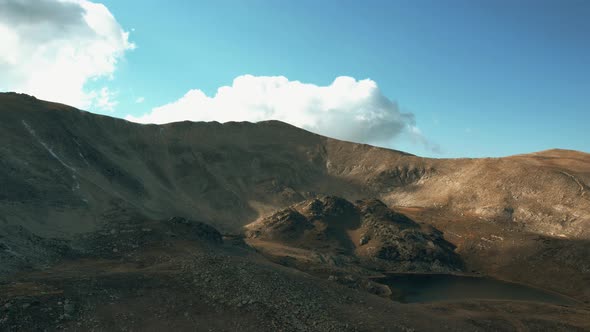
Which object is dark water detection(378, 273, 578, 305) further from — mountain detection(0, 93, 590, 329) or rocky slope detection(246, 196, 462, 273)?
rocky slope detection(246, 196, 462, 273)

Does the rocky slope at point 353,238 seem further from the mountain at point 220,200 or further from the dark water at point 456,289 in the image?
the dark water at point 456,289

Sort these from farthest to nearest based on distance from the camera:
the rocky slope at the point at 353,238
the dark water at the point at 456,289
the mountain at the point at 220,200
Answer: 1. the rocky slope at the point at 353,238
2. the dark water at the point at 456,289
3. the mountain at the point at 220,200

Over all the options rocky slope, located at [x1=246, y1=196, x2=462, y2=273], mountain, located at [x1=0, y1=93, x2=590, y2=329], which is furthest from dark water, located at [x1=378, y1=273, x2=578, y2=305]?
rocky slope, located at [x1=246, y1=196, x2=462, y2=273]

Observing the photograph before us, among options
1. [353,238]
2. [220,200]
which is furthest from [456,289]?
[220,200]

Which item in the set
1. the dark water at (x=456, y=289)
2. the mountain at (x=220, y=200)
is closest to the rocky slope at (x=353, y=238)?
the mountain at (x=220, y=200)

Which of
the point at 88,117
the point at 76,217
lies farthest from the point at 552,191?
the point at 88,117

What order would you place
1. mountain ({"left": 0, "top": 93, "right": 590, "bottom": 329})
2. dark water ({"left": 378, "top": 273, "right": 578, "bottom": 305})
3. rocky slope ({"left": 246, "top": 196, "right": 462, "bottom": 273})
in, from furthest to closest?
rocky slope ({"left": 246, "top": 196, "right": 462, "bottom": 273})
dark water ({"left": 378, "top": 273, "right": 578, "bottom": 305})
mountain ({"left": 0, "top": 93, "right": 590, "bottom": 329})

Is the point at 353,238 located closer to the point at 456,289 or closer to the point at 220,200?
the point at 456,289
